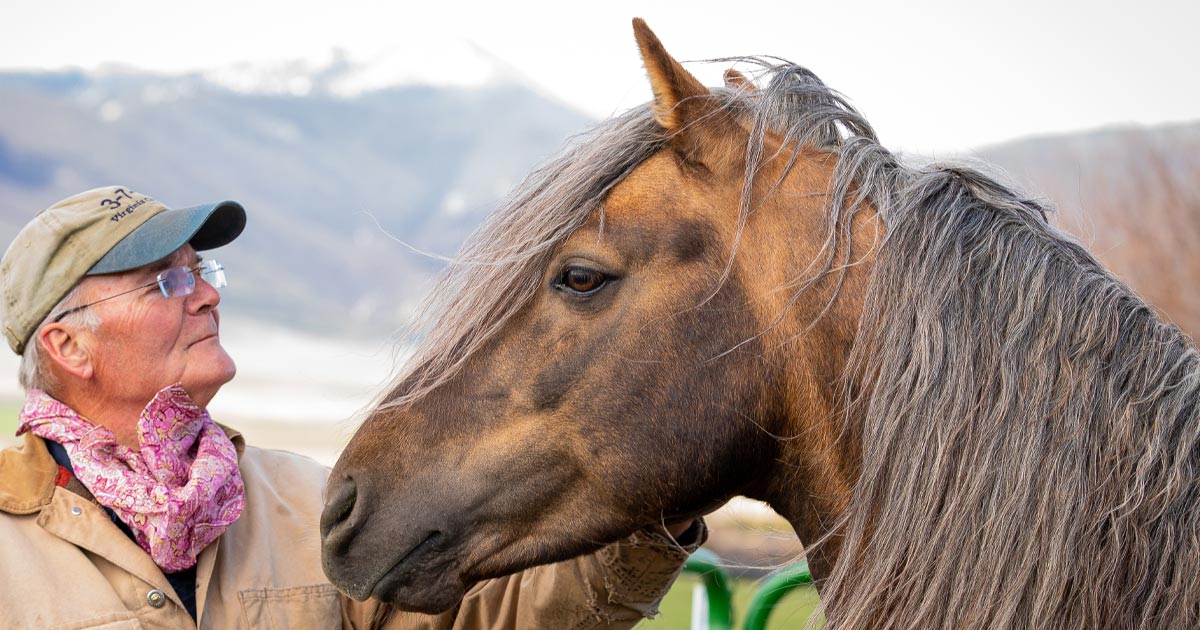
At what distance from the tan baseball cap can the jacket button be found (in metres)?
0.77

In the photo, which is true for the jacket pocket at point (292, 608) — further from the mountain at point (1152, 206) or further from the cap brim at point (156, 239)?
the mountain at point (1152, 206)

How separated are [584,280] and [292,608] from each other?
1.21 m

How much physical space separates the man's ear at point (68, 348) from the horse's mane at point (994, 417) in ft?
3.80

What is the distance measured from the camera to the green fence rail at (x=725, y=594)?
270 cm

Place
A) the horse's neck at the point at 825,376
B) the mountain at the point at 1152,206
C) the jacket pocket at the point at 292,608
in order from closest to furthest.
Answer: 1. the horse's neck at the point at 825,376
2. the jacket pocket at the point at 292,608
3. the mountain at the point at 1152,206

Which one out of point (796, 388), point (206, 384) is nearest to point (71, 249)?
point (206, 384)

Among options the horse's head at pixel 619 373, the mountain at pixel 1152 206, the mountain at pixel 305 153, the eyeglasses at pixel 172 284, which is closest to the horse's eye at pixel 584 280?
the horse's head at pixel 619 373

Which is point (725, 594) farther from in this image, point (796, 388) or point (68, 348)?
point (68, 348)

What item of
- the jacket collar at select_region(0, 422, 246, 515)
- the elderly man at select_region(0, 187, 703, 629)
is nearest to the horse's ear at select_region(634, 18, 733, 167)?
the elderly man at select_region(0, 187, 703, 629)

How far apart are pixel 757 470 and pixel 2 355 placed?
34.5m

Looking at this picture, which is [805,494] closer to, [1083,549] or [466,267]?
[1083,549]

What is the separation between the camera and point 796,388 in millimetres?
1811

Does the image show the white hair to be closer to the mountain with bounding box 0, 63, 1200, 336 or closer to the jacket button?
the jacket button

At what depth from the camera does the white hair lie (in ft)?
7.88
